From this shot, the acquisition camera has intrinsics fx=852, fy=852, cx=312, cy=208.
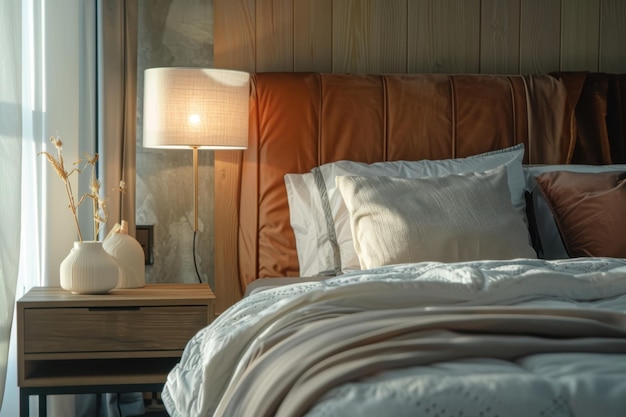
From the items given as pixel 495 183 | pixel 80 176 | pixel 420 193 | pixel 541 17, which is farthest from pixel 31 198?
pixel 541 17

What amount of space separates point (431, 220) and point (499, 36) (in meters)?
1.19

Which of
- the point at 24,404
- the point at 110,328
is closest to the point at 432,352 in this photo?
the point at 110,328

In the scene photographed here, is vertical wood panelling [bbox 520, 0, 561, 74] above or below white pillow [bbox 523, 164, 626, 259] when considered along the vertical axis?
above

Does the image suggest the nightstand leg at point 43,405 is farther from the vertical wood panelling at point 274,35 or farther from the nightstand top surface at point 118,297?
the vertical wood panelling at point 274,35

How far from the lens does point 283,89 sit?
315 centimetres

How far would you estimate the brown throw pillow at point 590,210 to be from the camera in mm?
2693

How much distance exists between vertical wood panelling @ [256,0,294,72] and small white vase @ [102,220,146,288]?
0.90 meters

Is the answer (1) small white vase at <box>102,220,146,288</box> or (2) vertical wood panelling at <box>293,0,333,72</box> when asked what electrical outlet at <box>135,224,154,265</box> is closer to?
(1) small white vase at <box>102,220,146,288</box>

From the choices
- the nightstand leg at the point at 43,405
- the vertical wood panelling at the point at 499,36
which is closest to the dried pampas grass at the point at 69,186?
the nightstand leg at the point at 43,405

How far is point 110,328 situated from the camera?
255 centimetres

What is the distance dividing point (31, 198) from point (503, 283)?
1.61 meters

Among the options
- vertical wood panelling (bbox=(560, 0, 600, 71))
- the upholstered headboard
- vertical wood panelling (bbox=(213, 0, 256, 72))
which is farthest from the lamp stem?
vertical wood panelling (bbox=(560, 0, 600, 71))

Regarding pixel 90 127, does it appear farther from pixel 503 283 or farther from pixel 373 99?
pixel 503 283

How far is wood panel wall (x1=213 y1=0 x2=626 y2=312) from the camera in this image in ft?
10.6
